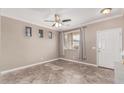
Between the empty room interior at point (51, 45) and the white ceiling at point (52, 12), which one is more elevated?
the white ceiling at point (52, 12)

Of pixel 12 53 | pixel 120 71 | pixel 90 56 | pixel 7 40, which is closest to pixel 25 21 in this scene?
pixel 7 40

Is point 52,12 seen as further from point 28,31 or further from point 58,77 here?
point 58,77

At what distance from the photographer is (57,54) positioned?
660cm

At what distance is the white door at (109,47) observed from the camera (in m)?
3.70

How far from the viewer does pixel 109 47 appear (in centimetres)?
396

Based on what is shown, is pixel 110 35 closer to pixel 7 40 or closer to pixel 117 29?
pixel 117 29

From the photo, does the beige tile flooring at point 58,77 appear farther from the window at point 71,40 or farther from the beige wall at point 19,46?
the window at point 71,40

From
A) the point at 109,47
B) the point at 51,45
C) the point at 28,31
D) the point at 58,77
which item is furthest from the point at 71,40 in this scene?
the point at 58,77

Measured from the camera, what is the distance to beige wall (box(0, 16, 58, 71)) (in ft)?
11.3

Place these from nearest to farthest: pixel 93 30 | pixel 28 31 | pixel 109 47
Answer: pixel 109 47
pixel 28 31
pixel 93 30

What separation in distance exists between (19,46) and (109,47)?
13.5ft

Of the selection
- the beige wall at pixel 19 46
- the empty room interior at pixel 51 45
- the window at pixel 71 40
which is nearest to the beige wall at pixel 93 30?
the empty room interior at pixel 51 45

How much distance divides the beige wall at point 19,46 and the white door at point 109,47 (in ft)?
10.3
